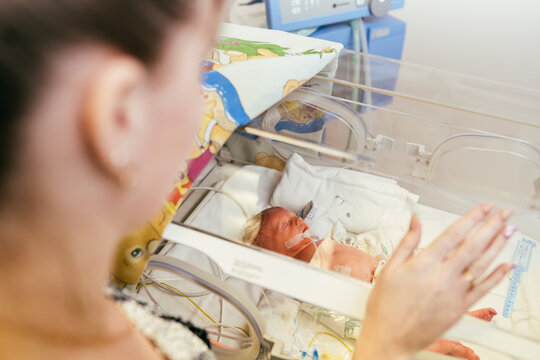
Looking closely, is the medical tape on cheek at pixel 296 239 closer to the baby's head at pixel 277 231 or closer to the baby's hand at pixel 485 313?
the baby's head at pixel 277 231

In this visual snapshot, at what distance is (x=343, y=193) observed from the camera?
4.01ft

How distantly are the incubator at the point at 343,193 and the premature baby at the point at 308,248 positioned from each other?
23 mm

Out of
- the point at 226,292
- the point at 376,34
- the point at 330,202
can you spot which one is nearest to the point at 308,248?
the point at 330,202

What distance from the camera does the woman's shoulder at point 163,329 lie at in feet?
2.01

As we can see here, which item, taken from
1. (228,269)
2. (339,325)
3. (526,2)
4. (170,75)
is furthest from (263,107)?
(526,2)

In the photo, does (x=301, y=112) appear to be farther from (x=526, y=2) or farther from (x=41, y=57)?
(x=526, y=2)

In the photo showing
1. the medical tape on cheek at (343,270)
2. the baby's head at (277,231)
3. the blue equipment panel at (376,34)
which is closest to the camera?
the medical tape on cheek at (343,270)

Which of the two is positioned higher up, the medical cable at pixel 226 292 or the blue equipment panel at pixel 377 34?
the blue equipment panel at pixel 377 34

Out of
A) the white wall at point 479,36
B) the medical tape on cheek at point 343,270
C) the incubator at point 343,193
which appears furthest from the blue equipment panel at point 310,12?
the white wall at point 479,36

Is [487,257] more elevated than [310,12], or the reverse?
[310,12]

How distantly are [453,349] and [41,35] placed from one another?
97 cm

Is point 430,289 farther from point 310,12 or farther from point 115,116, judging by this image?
point 310,12

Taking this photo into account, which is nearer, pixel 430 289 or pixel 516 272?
pixel 430 289

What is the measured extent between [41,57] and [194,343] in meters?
0.50
